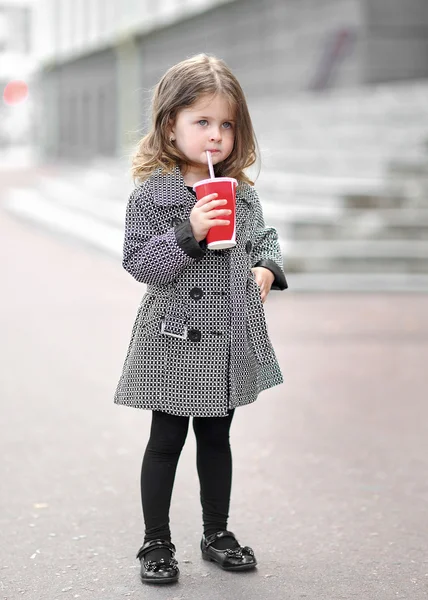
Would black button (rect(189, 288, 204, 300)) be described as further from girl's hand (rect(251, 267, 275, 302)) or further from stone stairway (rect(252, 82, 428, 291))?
stone stairway (rect(252, 82, 428, 291))

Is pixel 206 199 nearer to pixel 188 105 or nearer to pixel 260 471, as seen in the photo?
pixel 188 105

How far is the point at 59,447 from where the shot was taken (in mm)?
5293

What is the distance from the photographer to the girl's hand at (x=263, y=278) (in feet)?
11.6

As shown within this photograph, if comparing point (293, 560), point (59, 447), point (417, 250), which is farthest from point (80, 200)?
point (293, 560)

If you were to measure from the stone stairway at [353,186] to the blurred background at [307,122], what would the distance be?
17 millimetres

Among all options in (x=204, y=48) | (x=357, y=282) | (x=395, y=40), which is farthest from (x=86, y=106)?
(x=357, y=282)

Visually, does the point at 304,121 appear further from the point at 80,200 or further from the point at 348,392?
the point at 348,392

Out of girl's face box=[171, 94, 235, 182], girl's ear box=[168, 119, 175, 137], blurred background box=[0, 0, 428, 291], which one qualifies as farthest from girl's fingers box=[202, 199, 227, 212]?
blurred background box=[0, 0, 428, 291]

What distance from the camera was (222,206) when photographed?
10.6 feet

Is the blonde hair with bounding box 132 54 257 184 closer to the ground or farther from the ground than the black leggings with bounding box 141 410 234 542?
farther from the ground

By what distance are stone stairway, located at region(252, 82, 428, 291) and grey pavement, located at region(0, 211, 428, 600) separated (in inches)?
89.2

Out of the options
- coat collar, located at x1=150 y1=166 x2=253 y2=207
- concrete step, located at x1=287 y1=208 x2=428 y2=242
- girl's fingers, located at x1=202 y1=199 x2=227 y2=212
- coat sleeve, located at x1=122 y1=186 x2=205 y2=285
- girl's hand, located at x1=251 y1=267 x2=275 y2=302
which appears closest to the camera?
girl's fingers, located at x1=202 y1=199 x2=227 y2=212

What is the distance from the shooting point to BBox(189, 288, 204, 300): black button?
11.3ft

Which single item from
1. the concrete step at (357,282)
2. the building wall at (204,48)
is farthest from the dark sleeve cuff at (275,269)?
the concrete step at (357,282)
